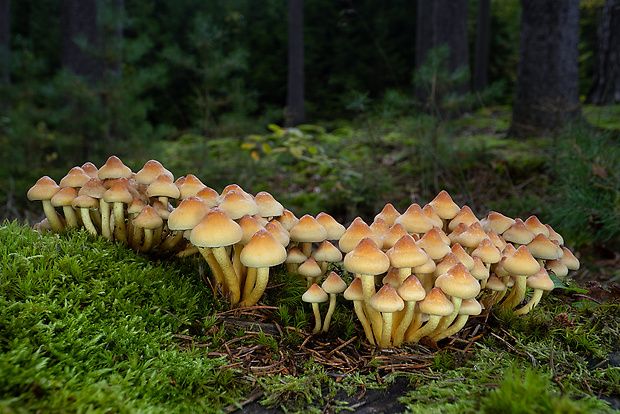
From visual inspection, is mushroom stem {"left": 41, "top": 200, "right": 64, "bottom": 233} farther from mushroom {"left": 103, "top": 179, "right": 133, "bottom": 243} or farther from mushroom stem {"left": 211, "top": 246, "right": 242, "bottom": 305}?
mushroom stem {"left": 211, "top": 246, "right": 242, "bottom": 305}

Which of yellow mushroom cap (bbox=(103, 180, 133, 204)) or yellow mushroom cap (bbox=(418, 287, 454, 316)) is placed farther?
yellow mushroom cap (bbox=(103, 180, 133, 204))

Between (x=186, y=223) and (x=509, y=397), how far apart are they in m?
1.69

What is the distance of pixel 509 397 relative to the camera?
1.40m

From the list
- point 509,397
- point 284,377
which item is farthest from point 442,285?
point 284,377

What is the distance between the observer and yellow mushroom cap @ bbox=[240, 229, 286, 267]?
197cm

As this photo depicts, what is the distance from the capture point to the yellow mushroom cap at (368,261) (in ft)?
6.16

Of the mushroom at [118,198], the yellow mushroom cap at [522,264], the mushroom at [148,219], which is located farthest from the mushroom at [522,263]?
the mushroom at [118,198]

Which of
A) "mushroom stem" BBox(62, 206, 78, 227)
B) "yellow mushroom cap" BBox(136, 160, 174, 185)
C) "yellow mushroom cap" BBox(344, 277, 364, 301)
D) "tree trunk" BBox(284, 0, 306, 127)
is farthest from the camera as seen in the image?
"tree trunk" BBox(284, 0, 306, 127)

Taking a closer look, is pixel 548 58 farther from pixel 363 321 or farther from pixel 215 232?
pixel 215 232

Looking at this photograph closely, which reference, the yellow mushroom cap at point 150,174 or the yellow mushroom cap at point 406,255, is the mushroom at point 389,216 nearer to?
the yellow mushroom cap at point 406,255

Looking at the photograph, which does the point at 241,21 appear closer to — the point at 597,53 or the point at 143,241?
the point at 597,53

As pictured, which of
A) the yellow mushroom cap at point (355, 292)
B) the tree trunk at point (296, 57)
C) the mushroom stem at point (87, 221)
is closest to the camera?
the yellow mushroom cap at point (355, 292)

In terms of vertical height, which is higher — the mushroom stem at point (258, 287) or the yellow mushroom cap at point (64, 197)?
the yellow mushroom cap at point (64, 197)

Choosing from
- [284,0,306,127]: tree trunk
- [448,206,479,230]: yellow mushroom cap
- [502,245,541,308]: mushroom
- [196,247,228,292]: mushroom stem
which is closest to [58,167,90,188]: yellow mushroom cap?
[196,247,228,292]: mushroom stem
